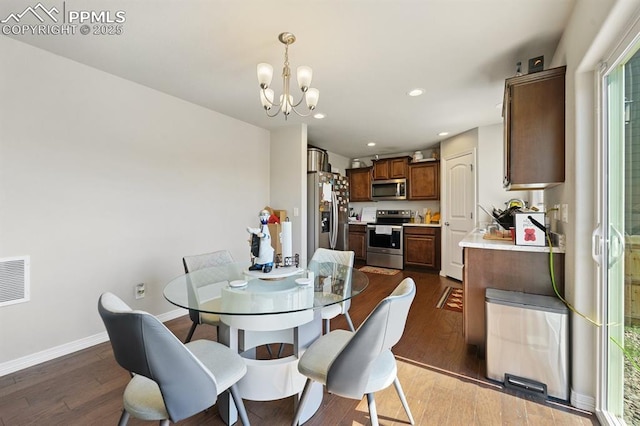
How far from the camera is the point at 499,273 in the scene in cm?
199

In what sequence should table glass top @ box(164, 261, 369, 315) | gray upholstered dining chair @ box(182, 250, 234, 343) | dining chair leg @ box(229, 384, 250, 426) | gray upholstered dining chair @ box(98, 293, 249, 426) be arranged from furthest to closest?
gray upholstered dining chair @ box(182, 250, 234, 343)
table glass top @ box(164, 261, 369, 315)
dining chair leg @ box(229, 384, 250, 426)
gray upholstered dining chair @ box(98, 293, 249, 426)

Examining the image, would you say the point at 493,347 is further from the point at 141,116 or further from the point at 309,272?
the point at 141,116

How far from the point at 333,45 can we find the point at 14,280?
2.92 meters

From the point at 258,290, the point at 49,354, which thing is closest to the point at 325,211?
the point at 258,290

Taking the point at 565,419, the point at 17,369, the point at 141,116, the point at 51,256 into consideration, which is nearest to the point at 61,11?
the point at 141,116

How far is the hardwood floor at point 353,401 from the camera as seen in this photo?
4.90ft

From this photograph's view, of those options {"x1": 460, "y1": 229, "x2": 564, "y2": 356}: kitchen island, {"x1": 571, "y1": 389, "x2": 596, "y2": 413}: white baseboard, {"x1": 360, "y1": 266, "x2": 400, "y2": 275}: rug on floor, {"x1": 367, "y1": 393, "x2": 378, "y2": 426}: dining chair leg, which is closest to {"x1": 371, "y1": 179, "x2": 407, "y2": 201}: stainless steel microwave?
{"x1": 360, "y1": 266, "x2": 400, "y2": 275}: rug on floor

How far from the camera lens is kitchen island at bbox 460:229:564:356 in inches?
73.5

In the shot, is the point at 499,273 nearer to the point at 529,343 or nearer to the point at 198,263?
the point at 529,343

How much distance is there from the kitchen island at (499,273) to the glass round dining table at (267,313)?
3.03 feet

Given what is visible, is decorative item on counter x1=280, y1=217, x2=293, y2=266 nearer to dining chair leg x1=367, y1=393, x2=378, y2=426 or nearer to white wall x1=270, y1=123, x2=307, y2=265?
dining chair leg x1=367, y1=393, x2=378, y2=426

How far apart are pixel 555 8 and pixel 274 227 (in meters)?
3.38

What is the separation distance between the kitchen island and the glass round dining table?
0.92 m

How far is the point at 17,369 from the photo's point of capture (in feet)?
6.39
